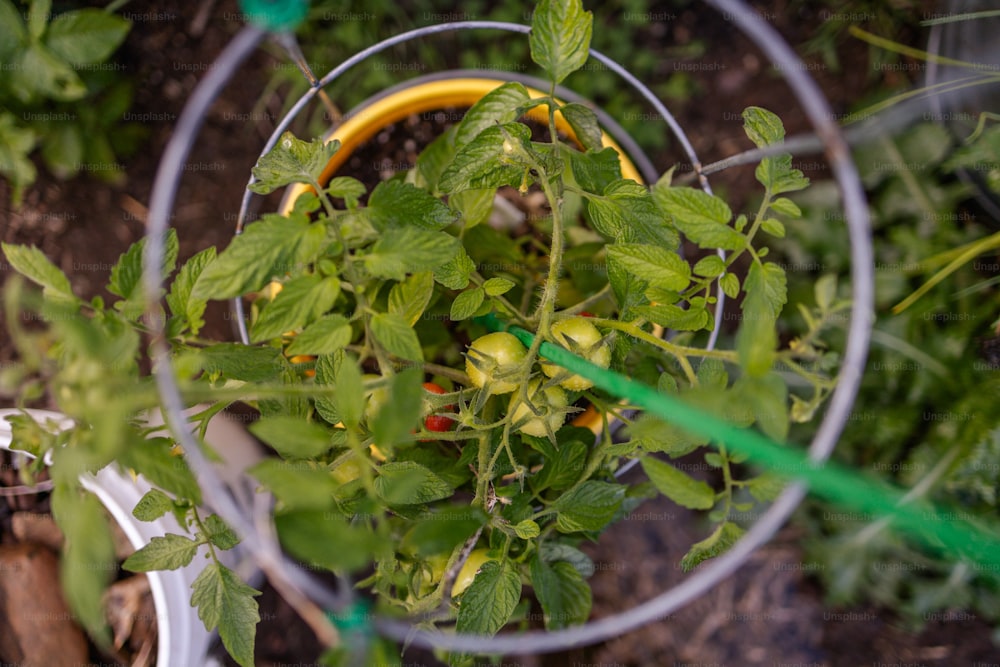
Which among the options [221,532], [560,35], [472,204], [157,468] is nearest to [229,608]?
[221,532]

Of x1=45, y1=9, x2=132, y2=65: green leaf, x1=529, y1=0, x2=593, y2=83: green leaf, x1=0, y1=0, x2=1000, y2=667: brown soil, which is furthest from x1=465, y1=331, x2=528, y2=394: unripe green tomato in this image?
x1=45, y1=9, x2=132, y2=65: green leaf

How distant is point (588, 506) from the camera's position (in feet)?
1.77

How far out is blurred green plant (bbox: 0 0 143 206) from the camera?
0.85 meters

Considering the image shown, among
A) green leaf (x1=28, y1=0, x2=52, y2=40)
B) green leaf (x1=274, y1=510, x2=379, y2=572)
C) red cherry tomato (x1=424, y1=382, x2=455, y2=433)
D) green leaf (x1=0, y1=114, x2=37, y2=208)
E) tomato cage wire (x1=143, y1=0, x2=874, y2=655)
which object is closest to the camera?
green leaf (x1=274, y1=510, x2=379, y2=572)

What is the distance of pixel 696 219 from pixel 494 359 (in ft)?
0.62

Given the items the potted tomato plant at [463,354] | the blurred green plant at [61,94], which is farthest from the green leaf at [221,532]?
the blurred green plant at [61,94]

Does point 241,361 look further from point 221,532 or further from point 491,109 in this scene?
point 491,109

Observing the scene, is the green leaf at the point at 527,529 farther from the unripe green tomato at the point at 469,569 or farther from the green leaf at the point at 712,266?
the green leaf at the point at 712,266

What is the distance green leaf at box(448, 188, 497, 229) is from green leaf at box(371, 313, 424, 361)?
166mm

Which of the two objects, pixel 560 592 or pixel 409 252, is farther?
pixel 560 592

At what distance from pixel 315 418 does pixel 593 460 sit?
→ 28cm

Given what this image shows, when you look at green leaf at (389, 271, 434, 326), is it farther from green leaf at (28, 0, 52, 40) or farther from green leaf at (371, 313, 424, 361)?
green leaf at (28, 0, 52, 40)

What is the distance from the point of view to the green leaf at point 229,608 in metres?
Answer: 0.52

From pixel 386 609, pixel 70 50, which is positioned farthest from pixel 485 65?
pixel 386 609
